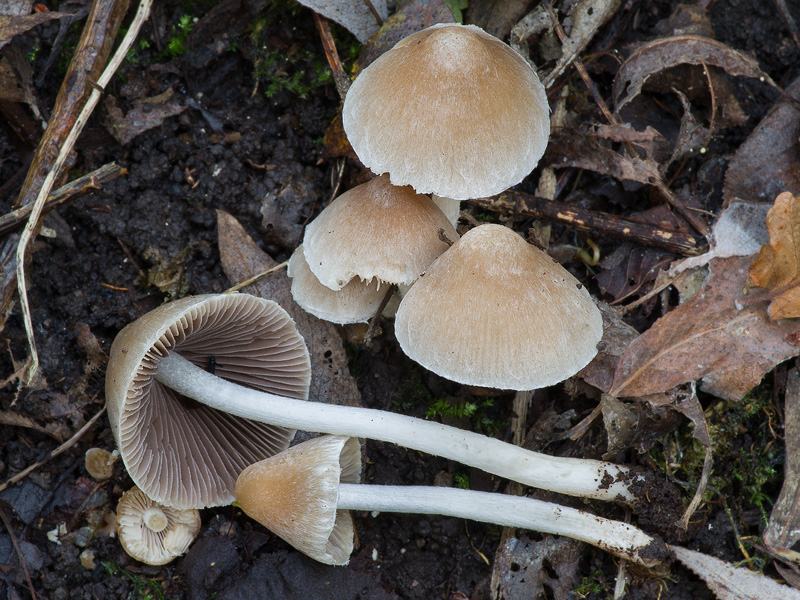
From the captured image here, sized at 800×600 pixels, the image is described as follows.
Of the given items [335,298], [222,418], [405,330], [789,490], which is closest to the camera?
[405,330]

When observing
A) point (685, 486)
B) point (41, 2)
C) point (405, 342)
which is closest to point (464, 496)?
point (405, 342)

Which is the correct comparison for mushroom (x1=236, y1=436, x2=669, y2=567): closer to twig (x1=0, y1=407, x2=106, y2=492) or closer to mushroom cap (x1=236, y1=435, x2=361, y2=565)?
mushroom cap (x1=236, y1=435, x2=361, y2=565)

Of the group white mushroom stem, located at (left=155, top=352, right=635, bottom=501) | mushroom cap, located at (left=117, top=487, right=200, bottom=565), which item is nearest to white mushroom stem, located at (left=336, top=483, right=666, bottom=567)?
white mushroom stem, located at (left=155, top=352, right=635, bottom=501)

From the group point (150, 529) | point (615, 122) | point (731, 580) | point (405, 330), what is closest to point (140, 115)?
point (405, 330)

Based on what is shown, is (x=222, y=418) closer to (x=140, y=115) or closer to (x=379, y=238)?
(x=379, y=238)

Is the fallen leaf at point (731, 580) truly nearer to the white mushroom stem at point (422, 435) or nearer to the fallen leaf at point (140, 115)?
the white mushroom stem at point (422, 435)

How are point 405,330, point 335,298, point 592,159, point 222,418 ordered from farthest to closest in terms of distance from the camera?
point 592,159, point 222,418, point 335,298, point 405,330

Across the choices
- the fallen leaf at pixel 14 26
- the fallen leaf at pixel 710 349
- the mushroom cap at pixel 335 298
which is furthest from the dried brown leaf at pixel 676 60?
the fallen leaf at pixel 14 26
